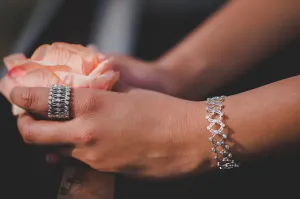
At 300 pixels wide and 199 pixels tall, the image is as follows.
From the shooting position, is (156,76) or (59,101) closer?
(59,101)

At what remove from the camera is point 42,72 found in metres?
0.64

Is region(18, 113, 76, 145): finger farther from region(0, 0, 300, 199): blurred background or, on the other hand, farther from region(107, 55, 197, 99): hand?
region(107, 55, 197, 99): hand

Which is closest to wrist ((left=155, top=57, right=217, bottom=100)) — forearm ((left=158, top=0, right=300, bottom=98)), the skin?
forearm ((left=158, top=0, right=300, bottom=98))

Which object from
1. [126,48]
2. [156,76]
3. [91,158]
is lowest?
[91,158]

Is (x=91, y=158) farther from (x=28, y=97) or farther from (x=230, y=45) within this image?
(x=230, y=45)

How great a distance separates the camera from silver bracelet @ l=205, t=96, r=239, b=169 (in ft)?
2.06

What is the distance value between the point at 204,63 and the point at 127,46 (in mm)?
614

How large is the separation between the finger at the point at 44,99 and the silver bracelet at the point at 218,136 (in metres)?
0.18

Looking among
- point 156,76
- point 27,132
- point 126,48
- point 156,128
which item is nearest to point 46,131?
point 27,132

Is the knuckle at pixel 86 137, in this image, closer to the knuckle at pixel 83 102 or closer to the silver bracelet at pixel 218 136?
the knuckle at pixel 83 102

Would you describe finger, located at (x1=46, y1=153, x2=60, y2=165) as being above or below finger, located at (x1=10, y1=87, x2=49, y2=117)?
below

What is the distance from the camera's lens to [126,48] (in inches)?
59.2

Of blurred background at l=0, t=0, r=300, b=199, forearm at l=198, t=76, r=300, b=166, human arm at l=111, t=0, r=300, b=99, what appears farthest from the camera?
human arm at l=111, t=0, r=300, b=99

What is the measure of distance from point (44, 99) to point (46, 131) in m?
0.05
